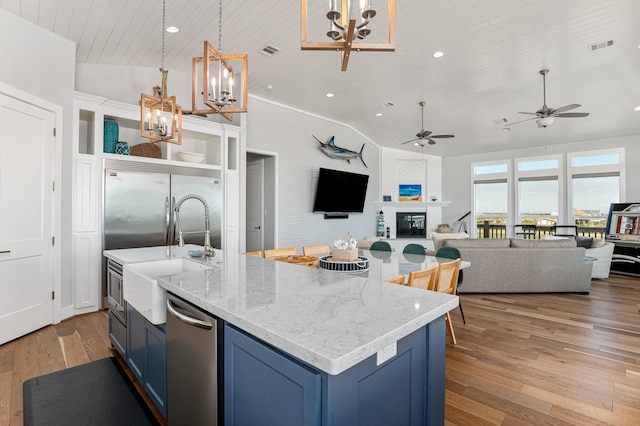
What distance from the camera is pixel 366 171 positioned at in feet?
27.8

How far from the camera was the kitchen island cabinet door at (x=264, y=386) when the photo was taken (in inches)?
35.8

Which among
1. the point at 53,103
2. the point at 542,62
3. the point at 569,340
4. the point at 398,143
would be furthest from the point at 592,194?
the point at 53,103

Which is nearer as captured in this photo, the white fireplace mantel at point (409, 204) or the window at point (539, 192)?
the window at point (539, 192)

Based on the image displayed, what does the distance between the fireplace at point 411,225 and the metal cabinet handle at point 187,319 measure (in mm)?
8361

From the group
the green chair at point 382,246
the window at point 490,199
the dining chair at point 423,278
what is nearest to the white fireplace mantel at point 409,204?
the window at point 490,199

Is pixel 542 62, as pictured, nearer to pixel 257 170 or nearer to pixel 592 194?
pixel 257 170

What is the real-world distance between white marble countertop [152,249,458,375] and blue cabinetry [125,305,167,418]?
376 millimetres

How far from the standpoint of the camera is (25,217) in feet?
10.4

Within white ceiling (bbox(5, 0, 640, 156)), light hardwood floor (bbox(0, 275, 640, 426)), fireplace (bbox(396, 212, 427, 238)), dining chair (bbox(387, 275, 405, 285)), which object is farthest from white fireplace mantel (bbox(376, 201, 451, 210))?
dining chair (bbox(387, 275, 405, 285))

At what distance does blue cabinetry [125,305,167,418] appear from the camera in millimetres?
1745

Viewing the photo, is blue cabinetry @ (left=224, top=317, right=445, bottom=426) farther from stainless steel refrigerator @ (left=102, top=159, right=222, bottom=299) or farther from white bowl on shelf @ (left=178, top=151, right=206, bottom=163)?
white bowl on shelf @ (left=178, top=151, right=206, bottom=163)

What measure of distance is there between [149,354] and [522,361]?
285 cm

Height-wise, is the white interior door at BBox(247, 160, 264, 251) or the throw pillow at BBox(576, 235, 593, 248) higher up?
the white interior door at BBox(247, 160, 264, 251)

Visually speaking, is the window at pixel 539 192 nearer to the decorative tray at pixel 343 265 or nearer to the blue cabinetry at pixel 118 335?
the decorative tray at pixel 343 265
